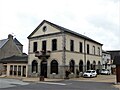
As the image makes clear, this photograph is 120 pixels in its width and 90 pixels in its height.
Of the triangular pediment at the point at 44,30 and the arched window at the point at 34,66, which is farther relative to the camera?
the arched window at the point at 34,66

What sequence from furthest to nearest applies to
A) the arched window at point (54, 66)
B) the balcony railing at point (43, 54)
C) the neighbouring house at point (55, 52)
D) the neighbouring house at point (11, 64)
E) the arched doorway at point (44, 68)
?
1. the neighbouring house at point (11, 64)
2. the arched doorway at point (44, 68)
3. the balcony railing at point (43, 54)
4. the arched window at point (54, 66)
5. the neighbouring house at point (55, 52)

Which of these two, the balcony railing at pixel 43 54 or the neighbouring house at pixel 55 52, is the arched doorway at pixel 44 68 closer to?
the neighbouring house at pixel 55 52

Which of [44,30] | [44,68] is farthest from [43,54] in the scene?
[44,30]

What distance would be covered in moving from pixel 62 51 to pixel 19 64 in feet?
37.5

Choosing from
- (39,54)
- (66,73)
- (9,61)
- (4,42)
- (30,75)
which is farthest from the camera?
(4,42)

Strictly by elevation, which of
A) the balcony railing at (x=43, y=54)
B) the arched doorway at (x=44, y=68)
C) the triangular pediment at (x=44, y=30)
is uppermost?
the triangular pediment at (x=44, y=30)

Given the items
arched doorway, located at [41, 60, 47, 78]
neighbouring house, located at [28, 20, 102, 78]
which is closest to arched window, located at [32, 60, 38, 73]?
neighbouring house, located at [28, 20, 102, 78]

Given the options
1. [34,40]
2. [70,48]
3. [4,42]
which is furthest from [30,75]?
[4,42]

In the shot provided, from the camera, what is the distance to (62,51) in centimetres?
3588

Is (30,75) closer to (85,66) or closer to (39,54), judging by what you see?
(39,54)

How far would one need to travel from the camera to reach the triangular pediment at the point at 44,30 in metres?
38.0

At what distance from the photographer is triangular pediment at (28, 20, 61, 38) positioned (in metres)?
38.0

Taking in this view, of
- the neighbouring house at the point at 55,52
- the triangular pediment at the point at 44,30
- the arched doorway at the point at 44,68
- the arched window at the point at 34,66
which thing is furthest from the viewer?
the arched window at the point at 34,66

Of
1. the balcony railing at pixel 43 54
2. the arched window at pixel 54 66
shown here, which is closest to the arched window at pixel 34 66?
the balcony railing at pixel 43 54
